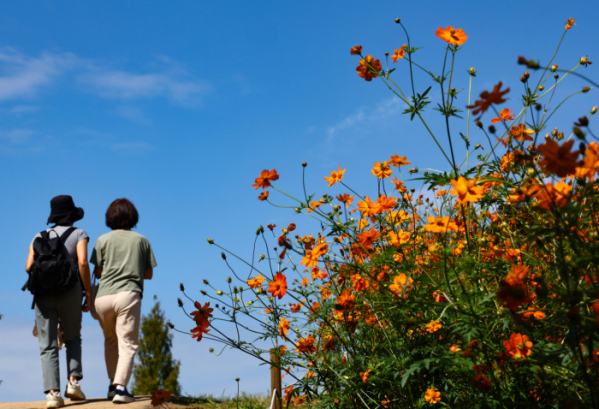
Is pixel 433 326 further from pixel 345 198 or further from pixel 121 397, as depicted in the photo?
pixel 121 397

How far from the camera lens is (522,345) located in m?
1.78

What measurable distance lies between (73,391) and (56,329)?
1.95ft

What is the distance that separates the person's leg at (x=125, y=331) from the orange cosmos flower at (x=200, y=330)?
2284mm

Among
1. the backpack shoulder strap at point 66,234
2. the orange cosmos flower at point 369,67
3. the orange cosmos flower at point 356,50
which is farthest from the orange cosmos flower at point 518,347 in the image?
the backpack shoulder strap at point 66,234

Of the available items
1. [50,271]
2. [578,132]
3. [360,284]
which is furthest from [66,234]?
[578,132]

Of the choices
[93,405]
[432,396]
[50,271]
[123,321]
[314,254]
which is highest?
[50,271]

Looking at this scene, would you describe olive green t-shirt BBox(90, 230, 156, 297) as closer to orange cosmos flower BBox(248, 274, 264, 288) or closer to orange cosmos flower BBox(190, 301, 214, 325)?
orange cosmos flower BBox(248, 274, 264, 288)

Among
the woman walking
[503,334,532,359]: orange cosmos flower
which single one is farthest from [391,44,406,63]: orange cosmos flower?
the woman walking

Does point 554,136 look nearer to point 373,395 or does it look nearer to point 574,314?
point 373,395

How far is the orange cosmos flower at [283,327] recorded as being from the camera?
2.85 meters

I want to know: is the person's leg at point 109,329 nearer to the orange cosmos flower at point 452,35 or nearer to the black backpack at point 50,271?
the black backpack at point 50,271

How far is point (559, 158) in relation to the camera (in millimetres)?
1309

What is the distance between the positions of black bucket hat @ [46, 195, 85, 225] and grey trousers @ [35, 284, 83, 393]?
694 mm

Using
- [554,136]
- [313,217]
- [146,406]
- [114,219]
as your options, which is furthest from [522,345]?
[114,219]
